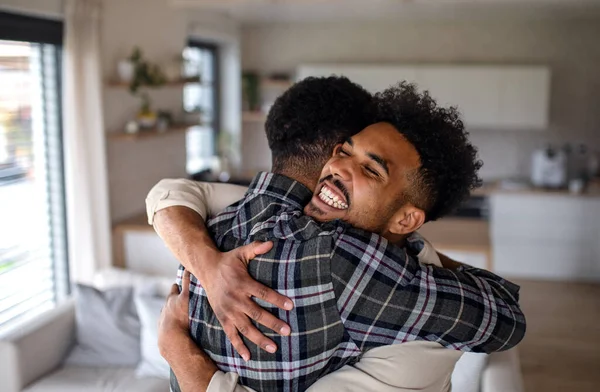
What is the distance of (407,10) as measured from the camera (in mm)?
5375

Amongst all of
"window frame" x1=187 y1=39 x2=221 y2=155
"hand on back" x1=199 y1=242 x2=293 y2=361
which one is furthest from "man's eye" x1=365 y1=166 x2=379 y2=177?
"window frame" x1=187 y1=39 x2=221 y2=155

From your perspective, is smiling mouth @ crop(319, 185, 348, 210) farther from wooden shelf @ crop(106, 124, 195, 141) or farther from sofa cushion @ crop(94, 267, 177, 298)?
wooden shelf @ crop(106, 124, 195, 141)

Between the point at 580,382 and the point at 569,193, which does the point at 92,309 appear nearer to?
the point at 580,382

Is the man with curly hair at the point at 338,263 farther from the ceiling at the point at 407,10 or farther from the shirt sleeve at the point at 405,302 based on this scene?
the ceiling at the point at 407,10

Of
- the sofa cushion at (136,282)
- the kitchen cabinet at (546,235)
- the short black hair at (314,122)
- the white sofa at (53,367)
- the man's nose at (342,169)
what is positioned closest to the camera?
the man's nose at (342,169)

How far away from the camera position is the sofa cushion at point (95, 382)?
2879 millimetres

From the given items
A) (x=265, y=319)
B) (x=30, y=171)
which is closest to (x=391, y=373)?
(x=265, y=319)

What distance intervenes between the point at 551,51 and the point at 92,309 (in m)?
4.93

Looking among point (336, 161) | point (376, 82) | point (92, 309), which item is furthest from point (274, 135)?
point (376, 82)

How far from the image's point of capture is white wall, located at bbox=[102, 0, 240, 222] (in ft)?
12.9

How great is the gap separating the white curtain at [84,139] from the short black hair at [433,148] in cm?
260

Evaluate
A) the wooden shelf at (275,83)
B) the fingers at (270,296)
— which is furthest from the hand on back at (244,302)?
the wooden shelf at (275,83)

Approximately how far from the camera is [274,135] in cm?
136

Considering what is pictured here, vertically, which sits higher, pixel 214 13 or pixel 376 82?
pixel 214 13
